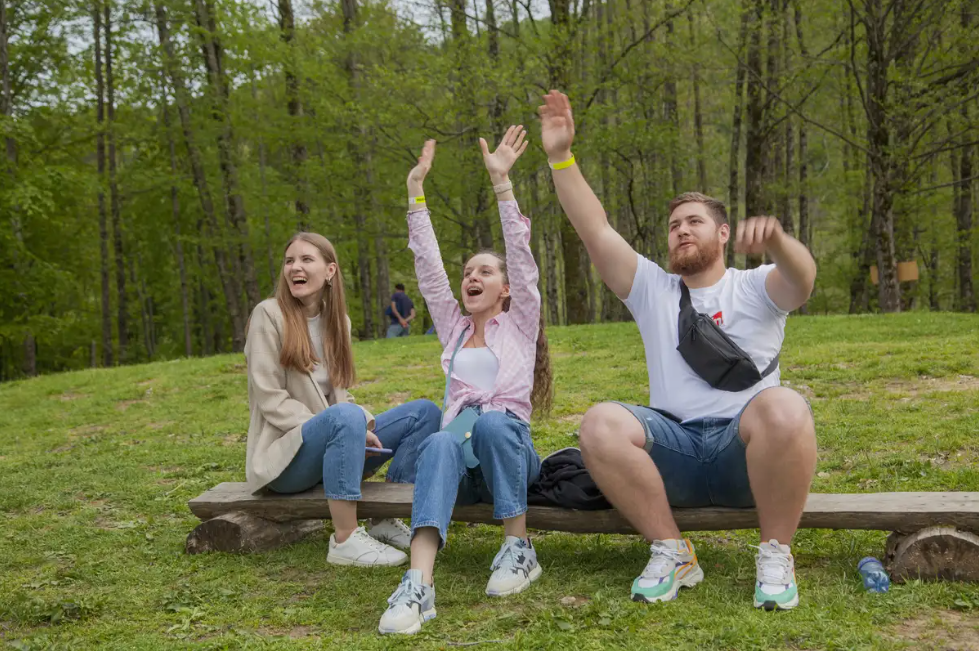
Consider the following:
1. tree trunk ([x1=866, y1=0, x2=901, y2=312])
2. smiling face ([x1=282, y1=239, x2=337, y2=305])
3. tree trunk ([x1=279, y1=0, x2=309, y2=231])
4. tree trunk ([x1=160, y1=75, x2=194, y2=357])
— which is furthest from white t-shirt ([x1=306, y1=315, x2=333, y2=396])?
tree trunk ([x1=160, y1=75, x2=194, y2=357])

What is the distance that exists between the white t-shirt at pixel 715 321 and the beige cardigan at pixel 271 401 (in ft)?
4.80

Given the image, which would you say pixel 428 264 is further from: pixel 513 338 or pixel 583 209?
pixel 583 209

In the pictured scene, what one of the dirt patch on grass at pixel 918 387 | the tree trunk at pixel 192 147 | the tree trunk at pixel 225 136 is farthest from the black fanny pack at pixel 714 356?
the tree trunk at pixel 192 147

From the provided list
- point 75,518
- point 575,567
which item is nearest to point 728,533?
point 575,567

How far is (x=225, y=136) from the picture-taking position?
62.6 ft

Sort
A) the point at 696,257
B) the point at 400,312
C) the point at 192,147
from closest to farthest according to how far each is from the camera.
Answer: the point at 696,257
the point at 400,312
the point at 192,147

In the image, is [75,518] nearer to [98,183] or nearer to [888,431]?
[888,431]

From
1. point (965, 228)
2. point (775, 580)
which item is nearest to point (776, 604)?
point (775, 580)

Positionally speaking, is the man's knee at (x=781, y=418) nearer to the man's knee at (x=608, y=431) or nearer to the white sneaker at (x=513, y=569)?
the man's knee at (x=608, y=431)

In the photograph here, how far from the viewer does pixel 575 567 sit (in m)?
3.81

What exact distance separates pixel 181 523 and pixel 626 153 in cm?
1556

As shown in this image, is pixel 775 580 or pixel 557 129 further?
pixel 557 129

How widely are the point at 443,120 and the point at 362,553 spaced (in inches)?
517

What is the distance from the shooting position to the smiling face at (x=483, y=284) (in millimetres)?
4176
